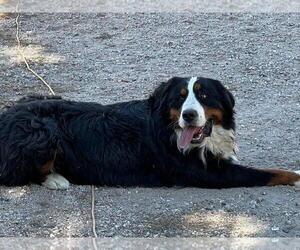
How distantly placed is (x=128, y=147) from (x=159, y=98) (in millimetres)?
440

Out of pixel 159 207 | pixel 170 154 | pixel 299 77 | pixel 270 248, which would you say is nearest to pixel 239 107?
pixel 299 77

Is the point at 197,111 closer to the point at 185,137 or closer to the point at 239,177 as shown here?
the point at 185,137

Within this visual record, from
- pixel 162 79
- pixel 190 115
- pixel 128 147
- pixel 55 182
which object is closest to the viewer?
pixel 190 115

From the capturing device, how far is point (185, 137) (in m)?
5.83

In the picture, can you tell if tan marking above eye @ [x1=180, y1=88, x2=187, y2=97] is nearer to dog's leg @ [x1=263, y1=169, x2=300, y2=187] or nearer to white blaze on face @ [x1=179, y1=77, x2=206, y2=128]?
white blaze on face @ [x1=179, y1=77, x2=206, y2=128]

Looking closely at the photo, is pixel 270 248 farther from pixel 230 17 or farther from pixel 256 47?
pixel 230 17

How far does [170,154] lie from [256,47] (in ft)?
13.9

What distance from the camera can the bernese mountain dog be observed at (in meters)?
5.86

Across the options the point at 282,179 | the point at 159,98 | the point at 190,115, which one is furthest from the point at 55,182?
the point at 282,179

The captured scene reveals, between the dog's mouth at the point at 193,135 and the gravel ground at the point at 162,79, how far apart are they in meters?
0.37

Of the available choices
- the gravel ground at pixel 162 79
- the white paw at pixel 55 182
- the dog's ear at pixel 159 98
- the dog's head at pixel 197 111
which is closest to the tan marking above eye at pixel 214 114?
the dog's head at pixel 197 111

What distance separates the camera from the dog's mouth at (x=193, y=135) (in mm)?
5798

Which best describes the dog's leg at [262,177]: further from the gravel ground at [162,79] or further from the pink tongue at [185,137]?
the pink tongue at [185,137]

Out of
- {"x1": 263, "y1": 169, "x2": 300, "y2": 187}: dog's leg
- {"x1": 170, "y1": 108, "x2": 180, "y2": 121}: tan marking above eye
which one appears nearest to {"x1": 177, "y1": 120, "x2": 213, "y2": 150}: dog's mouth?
{"x1": 170, "y1": 108, "x2": 180, "y2": 121}: tan marking above eye
